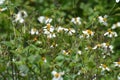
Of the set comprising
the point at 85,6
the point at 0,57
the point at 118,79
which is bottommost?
the point at 118,79

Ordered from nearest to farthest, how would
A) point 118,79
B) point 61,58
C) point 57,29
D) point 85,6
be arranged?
point 61,58 → point 118,79 → point 57,29 → point 85,6

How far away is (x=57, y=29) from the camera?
10.2 feet

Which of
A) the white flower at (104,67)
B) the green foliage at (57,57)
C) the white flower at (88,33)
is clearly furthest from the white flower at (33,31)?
the white flower at (104,67)

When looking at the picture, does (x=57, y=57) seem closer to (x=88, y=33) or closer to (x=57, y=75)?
(x=57, y=75)

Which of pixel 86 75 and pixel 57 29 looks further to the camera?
pixel 57 29

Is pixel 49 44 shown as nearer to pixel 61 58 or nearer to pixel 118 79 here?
pixel 61 58

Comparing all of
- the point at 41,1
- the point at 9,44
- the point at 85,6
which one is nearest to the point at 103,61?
the point at 9,44

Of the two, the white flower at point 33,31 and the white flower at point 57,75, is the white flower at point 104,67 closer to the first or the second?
the white flower at point 57,75

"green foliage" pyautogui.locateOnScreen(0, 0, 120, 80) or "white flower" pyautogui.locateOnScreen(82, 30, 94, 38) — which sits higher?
"white flower" pyautogui.locateOnScreen(82, 30, 94, 38)

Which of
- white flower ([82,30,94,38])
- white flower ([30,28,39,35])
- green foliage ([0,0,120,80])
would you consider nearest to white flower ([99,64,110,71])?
green foliage ([0,0,120,80])

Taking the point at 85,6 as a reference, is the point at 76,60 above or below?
below

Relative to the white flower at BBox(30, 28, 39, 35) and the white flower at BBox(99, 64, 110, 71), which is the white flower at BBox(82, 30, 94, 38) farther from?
the white flower at BBox(30, 28, 39, 35)

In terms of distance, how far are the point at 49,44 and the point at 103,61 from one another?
1.16 feet

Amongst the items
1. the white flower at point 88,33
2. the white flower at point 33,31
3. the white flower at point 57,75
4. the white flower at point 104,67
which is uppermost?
the white flower at point 33,31
